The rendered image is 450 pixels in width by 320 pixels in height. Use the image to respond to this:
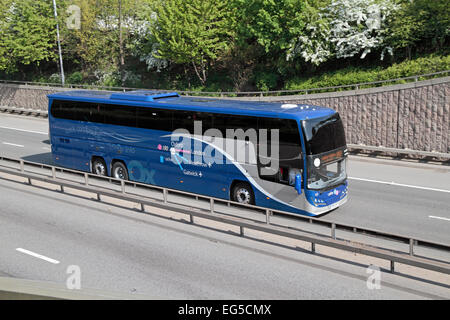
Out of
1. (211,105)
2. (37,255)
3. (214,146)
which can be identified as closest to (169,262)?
(37,255)

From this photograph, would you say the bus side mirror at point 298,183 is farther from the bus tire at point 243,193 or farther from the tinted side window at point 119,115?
the tinted side window at point 119,115

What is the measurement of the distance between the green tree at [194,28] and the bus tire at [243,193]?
2137cm

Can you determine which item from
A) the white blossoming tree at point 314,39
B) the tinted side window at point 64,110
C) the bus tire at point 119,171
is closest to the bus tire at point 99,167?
the bus tire at point 119,171

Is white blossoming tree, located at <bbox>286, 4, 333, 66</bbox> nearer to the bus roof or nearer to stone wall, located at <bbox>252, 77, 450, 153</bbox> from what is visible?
stone wall, located at <bbox>252, 77, 450, 153</bbox>

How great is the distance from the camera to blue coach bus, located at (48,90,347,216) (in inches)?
589

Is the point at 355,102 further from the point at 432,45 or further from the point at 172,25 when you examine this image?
the point at 172,25

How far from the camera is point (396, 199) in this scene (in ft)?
57.7

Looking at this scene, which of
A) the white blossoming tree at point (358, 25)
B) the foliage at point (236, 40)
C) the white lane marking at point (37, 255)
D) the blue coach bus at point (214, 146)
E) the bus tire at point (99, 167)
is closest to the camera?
the white lane marking at point (37, 255)

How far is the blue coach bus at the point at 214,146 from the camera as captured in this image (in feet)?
49.1

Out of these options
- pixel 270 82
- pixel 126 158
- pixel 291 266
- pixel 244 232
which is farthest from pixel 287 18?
pixel 291 266

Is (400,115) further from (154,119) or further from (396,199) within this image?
(154,119)

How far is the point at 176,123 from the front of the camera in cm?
1789

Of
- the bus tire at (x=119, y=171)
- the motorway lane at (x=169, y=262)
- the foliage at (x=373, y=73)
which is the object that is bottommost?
the motorway lane at (x=169, y=262)

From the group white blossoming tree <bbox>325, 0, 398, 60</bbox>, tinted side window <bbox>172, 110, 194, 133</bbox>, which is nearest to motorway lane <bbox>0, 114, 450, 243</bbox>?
tinted side window <bbox>172, 110, 194, 133</bbox>
